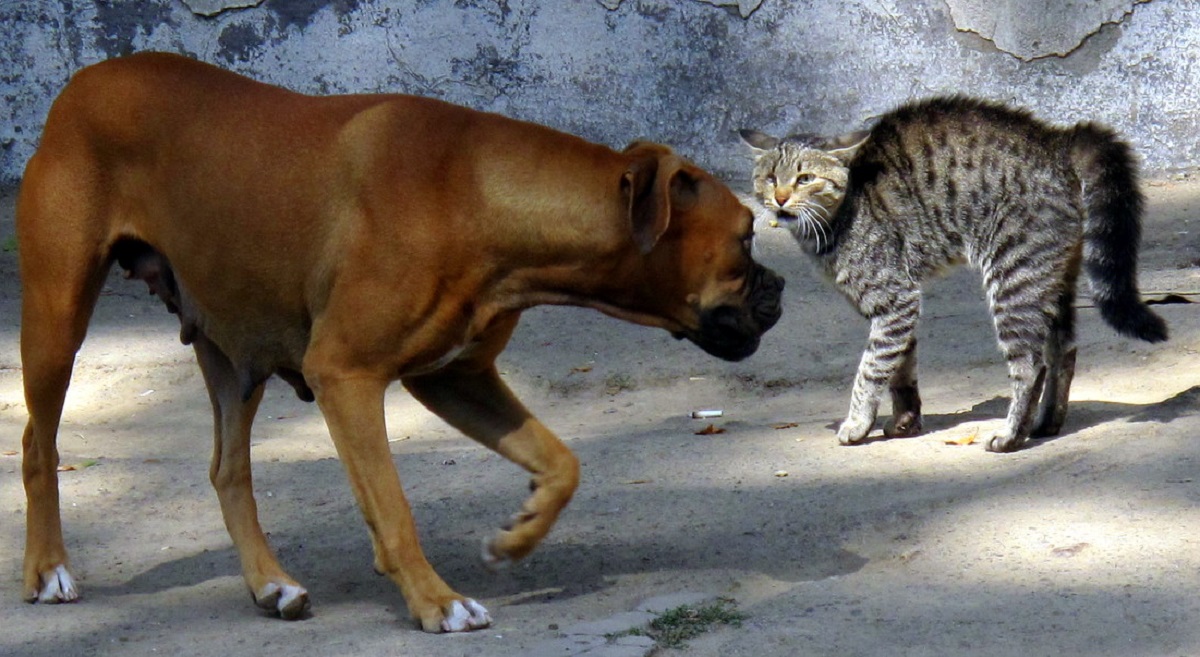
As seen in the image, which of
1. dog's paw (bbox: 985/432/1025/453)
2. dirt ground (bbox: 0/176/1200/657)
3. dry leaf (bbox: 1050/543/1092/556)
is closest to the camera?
dirt ground (bbox: 0/176/1200/657)

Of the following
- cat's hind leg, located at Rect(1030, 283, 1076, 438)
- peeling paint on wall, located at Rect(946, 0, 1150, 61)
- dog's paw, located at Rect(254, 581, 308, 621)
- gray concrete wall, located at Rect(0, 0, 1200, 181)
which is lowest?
dog's paw, located at Rect(254, 581, 308, 621)

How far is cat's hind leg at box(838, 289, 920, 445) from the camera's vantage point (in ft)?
18.7

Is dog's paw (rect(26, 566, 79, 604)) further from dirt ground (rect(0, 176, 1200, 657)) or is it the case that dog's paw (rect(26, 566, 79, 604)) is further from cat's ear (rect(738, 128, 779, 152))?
cat's ear (rect(738, 128, 779, 152))

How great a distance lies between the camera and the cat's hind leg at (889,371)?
5.71 metres

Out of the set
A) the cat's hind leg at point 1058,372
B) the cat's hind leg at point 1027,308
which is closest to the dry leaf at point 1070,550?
the cat's hind leg at point 1027,308

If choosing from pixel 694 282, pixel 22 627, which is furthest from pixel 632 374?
pixel 22 627

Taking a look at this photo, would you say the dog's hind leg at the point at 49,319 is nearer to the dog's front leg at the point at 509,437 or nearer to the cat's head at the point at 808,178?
the dog's front leg at the point at 509,437

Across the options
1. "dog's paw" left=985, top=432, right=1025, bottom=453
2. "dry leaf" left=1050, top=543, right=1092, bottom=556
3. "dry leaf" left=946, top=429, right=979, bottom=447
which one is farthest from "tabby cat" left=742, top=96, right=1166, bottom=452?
"dry leaf" left=1050, top=543, right=1092, bottom=556

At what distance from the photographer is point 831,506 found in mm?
4785

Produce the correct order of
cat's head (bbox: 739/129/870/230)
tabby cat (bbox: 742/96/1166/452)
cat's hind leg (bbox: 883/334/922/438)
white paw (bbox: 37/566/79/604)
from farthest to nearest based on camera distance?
cat's head (bbox: 739/129/870/230) < cat's hind leg (bbox: 883/334/922/438) < tabby cat (bbox: 742/96/1166/452) < white paw (bbox: 37/566/79/604)

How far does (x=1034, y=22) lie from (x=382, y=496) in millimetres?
6604

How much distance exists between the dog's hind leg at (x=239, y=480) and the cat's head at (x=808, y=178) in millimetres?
2466

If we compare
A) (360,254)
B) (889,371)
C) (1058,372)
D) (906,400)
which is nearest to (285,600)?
(360,254)

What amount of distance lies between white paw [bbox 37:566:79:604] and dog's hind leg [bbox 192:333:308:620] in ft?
1.63
